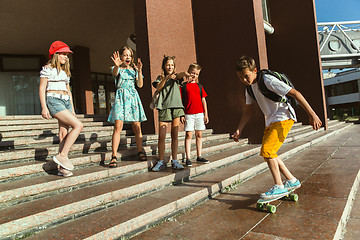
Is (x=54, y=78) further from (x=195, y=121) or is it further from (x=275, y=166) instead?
(x=275, y=166)

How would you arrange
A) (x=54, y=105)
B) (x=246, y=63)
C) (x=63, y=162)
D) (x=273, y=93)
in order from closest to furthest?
1. (x=273, y=93)
2. (x=246, y=63)
3. (x=63, y=162)
4. (x=54, y=105)

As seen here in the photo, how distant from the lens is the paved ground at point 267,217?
6.93 feet

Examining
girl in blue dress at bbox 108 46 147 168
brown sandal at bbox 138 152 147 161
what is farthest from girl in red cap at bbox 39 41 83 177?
brown sandal at bbox 138 152 147 161

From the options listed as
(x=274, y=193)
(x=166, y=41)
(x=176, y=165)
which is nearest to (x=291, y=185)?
(x=274, y=193)

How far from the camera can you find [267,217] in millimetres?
2422

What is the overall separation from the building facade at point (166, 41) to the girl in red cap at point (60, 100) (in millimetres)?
2639

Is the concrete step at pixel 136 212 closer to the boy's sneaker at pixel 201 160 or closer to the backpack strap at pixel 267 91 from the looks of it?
the boy's sneaker at pixel 201 160

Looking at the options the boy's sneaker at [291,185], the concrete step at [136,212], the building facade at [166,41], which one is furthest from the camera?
the building facade at [166,41]

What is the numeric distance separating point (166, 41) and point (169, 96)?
3.02m

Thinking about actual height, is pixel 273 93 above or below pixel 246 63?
below

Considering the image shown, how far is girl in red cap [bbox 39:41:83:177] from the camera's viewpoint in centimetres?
299

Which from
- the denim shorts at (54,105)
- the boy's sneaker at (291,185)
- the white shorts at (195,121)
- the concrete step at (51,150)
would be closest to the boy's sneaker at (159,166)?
the concrete step at (51,150)

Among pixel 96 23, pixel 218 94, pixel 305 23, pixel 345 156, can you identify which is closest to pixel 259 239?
pixel 345 156

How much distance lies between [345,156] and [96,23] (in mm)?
10062
